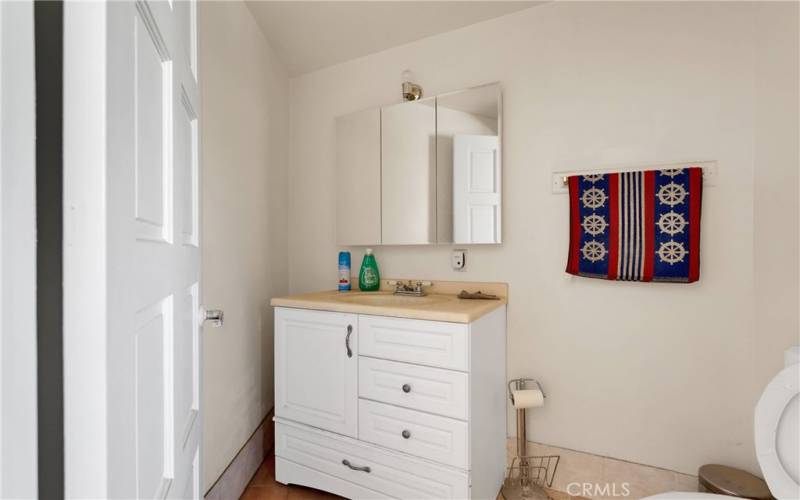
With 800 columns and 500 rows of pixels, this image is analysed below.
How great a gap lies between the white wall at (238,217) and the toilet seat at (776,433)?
1879mm

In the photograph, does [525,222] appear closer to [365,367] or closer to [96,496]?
[365,367]

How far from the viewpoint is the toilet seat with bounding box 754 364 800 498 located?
43.7 inches

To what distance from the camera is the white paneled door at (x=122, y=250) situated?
0.36 m

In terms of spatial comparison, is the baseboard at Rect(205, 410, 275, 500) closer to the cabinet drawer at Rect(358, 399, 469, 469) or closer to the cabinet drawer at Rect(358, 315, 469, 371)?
the cabinet drawer at Rect(358, 399, 469, 469)

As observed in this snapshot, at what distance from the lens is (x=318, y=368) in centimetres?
180

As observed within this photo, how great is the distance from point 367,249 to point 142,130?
5.99 ft

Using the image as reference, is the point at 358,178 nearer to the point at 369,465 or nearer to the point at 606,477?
the point at 369,465

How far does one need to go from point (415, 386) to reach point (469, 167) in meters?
1.09

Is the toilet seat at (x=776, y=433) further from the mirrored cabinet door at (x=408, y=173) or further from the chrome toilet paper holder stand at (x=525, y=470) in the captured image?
the mirrored cabinet door at (x=408, y=173)

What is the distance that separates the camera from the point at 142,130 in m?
Result: 0.50

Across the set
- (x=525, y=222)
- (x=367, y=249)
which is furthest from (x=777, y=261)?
(x=367, y=249)

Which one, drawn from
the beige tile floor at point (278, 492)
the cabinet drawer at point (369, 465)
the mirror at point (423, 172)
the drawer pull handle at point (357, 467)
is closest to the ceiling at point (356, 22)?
the mirror at point (423, 172)

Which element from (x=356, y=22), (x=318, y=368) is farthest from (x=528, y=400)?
(x=356, y=22)

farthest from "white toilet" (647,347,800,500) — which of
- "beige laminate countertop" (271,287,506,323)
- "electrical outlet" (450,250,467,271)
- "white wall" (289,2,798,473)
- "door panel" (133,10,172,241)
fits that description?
"door panel" (133,10,172,241)
